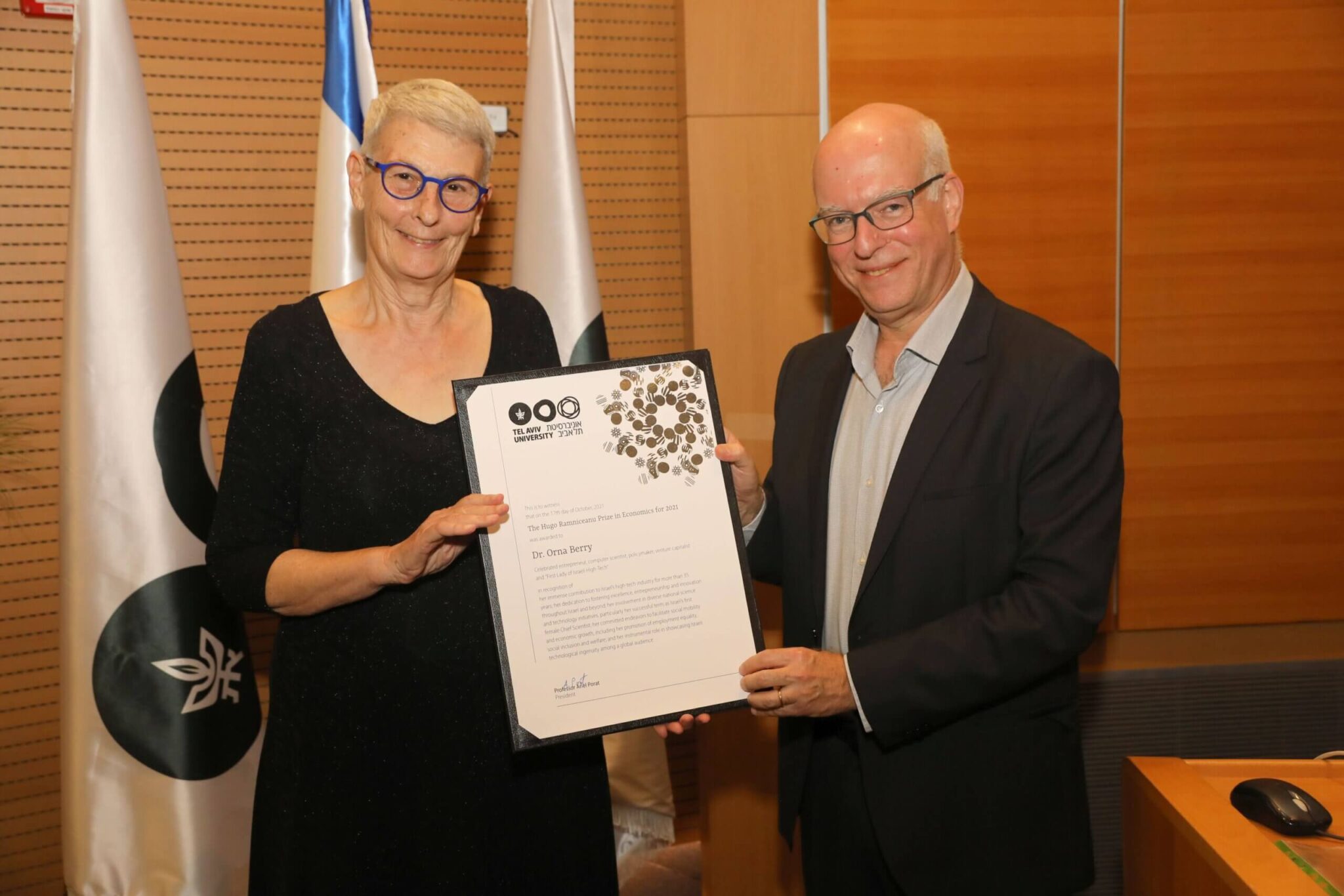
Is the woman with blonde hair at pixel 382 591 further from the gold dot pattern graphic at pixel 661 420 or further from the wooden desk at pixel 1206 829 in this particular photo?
the wooden desk at pixel 1206 829

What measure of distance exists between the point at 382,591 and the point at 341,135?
63.2 inches

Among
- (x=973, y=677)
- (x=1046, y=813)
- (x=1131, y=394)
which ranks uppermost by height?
(x=1131, y=394)

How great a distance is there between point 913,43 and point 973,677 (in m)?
2.17

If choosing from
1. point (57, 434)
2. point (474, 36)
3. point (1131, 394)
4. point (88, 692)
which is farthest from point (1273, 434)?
point (57, 434)

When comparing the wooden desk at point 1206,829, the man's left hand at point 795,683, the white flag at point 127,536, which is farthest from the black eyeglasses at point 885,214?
the white flag at point 127,536

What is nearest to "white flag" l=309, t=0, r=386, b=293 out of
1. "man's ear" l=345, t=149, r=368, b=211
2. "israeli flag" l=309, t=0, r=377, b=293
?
"israeli flag" l=309, t=0, r=377, b=293

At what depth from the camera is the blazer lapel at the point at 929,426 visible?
1.83 metres

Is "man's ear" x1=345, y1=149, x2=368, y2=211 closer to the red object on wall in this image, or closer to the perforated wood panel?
the perforated wood panel

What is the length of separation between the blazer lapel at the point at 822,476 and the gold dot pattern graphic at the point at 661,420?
346 millimetres

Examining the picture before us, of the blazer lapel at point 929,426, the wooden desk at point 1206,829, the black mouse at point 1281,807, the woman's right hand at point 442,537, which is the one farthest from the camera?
the blazer lapel at point 929,426

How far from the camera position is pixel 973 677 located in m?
1.74

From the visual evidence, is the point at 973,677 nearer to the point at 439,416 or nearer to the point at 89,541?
the point at 439,416

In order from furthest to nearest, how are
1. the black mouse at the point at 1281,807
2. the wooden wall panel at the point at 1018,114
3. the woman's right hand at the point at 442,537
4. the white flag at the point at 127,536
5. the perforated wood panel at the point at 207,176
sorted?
the wooden wall panel at the point at 1018,114, the perforated wood panel at the point at 207,176, the white flag at the point at 127,536, the woman's right hand at the point at 442,537, the black mouse at the point at 1281,807

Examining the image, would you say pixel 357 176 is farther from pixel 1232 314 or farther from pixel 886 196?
pixel 1232 314
